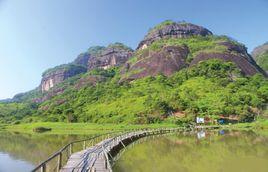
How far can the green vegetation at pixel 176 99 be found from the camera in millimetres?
62281

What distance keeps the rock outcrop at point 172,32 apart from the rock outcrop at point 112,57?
23213 millimetres

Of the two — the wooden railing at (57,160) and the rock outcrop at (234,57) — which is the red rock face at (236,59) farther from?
the wooden railing at (57,160)

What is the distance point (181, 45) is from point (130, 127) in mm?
61180

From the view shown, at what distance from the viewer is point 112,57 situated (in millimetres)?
161750

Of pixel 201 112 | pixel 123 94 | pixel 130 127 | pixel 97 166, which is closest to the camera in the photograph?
pixel 97 166

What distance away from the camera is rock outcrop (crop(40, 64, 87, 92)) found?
181m

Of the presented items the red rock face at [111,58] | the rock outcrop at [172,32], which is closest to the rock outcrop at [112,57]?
the red rock face at [111,58]

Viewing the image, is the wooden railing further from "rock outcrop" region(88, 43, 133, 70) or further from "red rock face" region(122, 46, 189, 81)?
"rock outcrop" region(88, 43, 133, 70)

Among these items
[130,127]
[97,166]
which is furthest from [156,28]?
[97,166]

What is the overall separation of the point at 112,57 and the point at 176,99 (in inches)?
3904

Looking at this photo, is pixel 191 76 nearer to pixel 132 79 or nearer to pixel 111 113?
pixel 132 79

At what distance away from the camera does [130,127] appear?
58.4 metres

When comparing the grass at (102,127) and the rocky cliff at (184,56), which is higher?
the rocky cliff at (184,56)

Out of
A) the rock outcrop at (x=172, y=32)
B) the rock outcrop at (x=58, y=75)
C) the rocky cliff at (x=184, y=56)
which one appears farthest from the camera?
the rock outcrop at (x=58, y=75)
